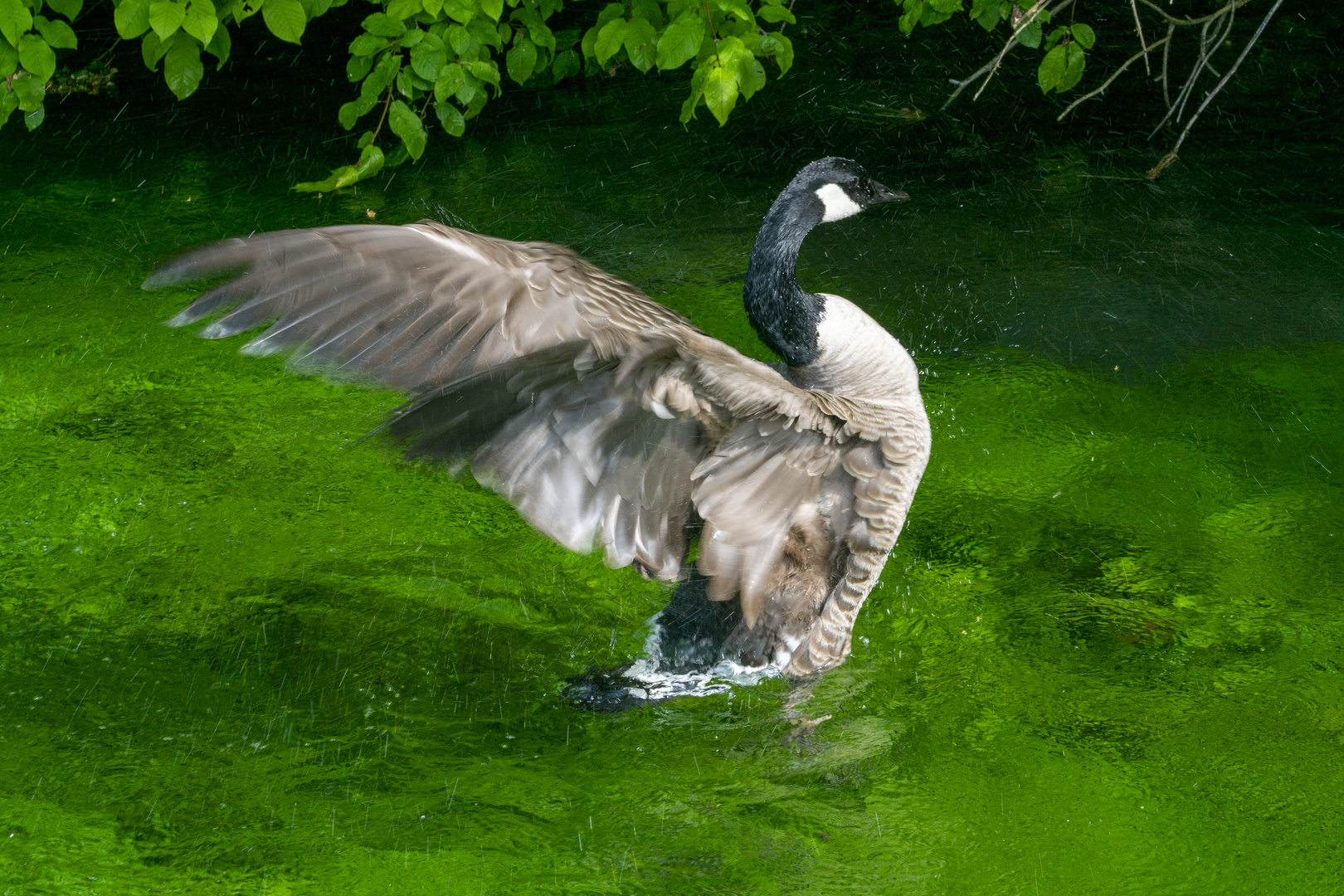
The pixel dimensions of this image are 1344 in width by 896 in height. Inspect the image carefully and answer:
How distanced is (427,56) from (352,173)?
0.88 meters

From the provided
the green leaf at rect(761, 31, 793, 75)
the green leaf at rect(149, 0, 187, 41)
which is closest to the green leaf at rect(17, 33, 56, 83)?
the green leaf at rect(149, 0, 187, 41)

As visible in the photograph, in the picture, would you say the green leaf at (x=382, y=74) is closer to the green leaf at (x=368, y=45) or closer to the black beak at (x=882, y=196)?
the green leaf at (x=368, y=45)

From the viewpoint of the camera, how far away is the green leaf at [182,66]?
218 inches

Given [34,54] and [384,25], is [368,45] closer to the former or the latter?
[384,25]

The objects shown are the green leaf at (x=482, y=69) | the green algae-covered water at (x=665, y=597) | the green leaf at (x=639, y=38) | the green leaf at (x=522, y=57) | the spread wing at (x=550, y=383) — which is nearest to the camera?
the spread wing at (x=550, y=383)

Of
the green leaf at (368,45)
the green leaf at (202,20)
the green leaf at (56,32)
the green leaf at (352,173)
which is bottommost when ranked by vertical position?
the green leaf at (352,173)

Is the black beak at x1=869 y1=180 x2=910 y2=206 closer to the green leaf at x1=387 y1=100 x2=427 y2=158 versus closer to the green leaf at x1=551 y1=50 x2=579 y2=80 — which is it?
the green leaf at x1=387 y1=100 x2=427 y2=158

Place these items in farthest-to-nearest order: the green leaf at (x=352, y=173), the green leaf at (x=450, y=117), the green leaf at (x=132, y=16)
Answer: the green leaf at (x=352, y=173), the green leaf at (x=450, y=117), the green leaf at (x=132, y=16)

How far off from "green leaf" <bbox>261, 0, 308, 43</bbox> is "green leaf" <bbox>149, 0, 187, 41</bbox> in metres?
0.36

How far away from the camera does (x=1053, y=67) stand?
16.8 feet

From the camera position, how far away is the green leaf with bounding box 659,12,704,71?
4617 mm

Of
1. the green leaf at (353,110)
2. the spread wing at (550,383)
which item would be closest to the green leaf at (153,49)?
the green leaf at (353,110)

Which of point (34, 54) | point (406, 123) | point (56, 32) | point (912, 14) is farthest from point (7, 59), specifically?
point (912, 14)

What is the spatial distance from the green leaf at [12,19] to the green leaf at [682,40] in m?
2.53
